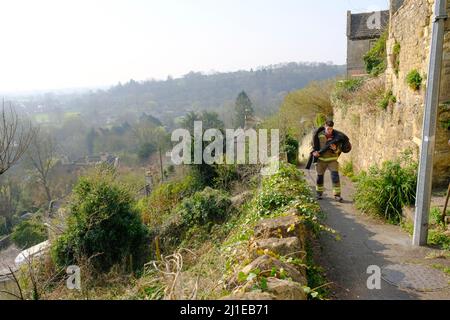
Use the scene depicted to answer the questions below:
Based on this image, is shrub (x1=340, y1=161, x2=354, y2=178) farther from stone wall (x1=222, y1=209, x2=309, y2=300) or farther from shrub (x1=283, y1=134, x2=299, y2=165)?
stone wall (x1=222, y1=209, x2=309, y2=300)

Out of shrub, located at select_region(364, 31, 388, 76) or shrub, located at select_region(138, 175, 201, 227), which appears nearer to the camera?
shrub, located at select_region(364, 31, 388, 76)

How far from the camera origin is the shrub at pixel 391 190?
6.63 meters

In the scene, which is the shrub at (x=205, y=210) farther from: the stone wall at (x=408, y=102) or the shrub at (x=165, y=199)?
the stone wall at (x=408, y=102)

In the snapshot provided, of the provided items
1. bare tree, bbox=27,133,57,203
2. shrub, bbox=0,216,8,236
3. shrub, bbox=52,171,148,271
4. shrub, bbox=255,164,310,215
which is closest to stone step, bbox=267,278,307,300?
shrub, bbox=255,164,310,215

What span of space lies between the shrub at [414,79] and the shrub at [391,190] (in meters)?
1.32

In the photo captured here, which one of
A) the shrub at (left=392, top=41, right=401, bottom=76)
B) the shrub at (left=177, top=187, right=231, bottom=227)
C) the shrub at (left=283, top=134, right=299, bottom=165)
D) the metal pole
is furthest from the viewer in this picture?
the shrub at (left=283, top=134, right=299, bottom=165)

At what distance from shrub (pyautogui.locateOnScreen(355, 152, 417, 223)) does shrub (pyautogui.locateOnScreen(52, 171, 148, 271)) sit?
7384 millimetres

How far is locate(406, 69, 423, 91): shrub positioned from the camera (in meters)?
6.96

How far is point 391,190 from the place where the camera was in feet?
22.2

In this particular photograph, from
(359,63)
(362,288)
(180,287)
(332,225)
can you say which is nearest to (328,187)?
(332,225)

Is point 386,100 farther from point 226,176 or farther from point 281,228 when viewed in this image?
point 226,176

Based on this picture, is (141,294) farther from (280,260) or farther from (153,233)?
(153,233)

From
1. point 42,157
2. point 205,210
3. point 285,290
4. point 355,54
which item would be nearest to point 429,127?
point 285,290

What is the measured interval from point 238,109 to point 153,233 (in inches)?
1427
